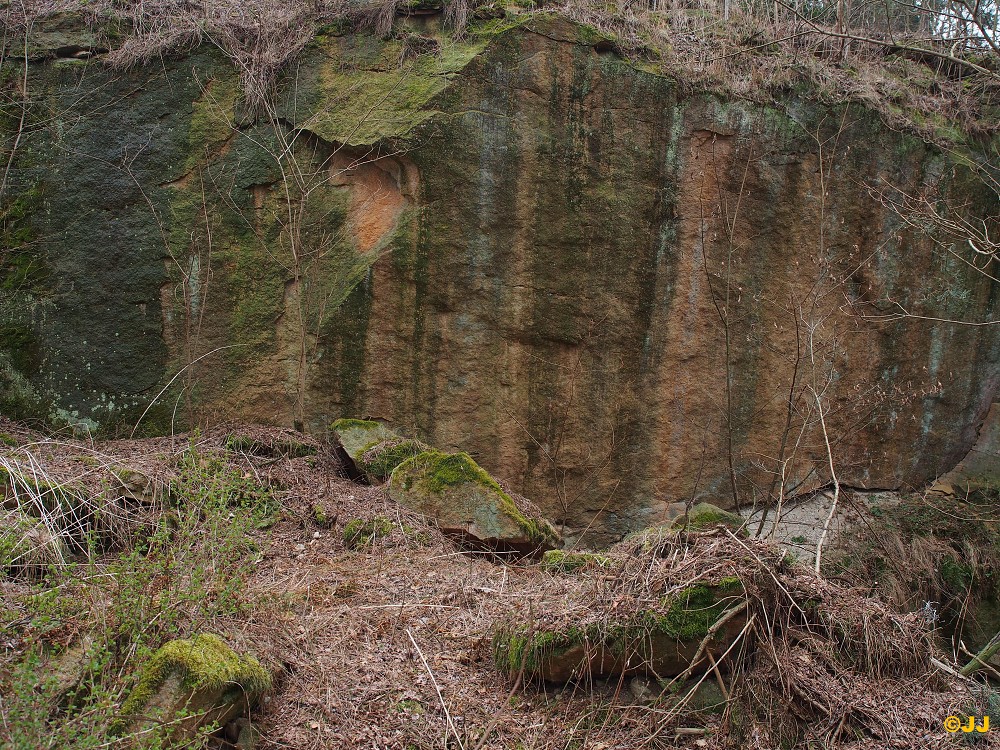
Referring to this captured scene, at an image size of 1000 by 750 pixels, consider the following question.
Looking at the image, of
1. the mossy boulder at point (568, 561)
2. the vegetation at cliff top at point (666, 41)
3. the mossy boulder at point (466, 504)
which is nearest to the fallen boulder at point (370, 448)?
the mossy boulder at point (466, 504)

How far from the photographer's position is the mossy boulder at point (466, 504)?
582 cm

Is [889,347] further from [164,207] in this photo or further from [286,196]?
[164,207]

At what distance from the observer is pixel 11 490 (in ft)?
14.7

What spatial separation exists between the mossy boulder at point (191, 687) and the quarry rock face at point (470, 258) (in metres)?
3.55

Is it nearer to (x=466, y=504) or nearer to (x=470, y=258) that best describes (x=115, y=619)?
(x=466, y=504)

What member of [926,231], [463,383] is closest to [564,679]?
[463,383]

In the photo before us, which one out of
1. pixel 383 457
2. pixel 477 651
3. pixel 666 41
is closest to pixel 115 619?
pixel 477 651

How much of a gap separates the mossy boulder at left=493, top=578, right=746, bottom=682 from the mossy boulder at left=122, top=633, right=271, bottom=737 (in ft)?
4.38

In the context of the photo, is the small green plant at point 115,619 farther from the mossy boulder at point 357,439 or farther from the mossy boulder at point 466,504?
the mossy boulder at point 357,439

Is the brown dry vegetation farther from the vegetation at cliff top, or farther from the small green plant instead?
the vegetation at cliff top

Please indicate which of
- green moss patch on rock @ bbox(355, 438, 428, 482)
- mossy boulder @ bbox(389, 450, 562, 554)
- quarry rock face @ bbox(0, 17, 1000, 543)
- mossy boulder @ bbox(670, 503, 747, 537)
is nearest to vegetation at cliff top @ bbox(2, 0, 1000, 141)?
quarry rock face @ bbox(0, 17, 1000, 543)

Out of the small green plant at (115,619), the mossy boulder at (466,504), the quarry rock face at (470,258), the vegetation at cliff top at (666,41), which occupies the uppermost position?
the vegetation at cliff top at (666,41)

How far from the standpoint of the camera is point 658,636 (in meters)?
3.69

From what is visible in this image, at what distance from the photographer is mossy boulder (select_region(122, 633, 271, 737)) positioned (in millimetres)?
3070
